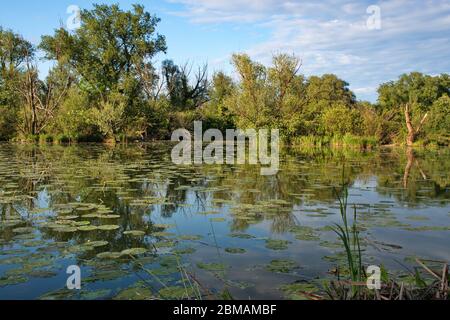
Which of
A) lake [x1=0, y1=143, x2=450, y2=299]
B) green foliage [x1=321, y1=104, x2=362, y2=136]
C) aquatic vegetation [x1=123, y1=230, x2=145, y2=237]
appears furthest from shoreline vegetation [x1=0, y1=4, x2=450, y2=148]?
aquatic vegetation [x1=123, y1=230, x2=145, y2=237]

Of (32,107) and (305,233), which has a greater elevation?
(32,107)

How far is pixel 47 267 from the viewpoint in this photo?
3.89 meters

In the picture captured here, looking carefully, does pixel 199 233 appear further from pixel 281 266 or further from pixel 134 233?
pixel 281 266

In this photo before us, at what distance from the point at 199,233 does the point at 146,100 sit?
31582 millimetres

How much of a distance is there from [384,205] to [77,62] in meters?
31.3

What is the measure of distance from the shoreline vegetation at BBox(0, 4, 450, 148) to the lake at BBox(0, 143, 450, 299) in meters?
15.0

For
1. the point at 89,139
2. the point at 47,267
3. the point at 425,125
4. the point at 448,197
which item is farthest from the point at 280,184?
the point at 89,139

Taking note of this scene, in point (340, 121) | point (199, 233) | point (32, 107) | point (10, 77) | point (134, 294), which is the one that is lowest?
point (134, 294)

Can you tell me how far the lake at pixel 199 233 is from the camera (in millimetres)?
3541

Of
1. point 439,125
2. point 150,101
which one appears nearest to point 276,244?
point 439,125

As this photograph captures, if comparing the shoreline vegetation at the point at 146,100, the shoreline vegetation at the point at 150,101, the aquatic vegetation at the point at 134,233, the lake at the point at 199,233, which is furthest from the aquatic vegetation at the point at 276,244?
the shoreline vegetation at the point at 146,100

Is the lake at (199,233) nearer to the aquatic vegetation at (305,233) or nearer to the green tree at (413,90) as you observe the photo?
the aquatic vegetation at (305,233)

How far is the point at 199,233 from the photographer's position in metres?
5.30
